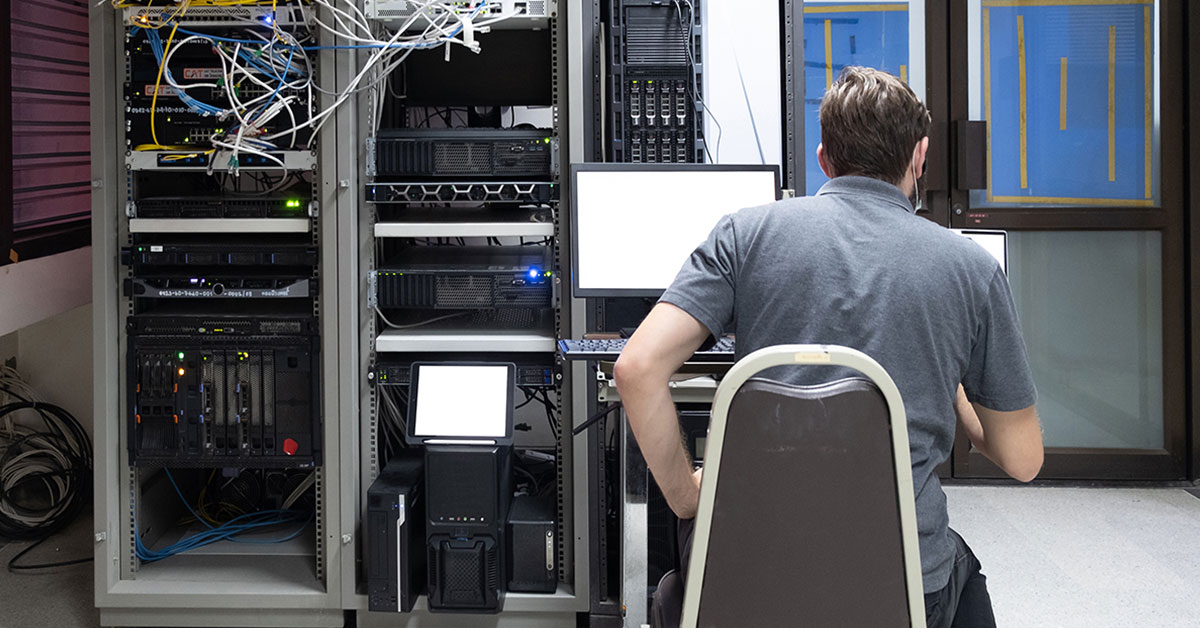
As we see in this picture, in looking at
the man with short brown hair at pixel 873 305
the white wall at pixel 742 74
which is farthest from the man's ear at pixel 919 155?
the white wall at pixel 742 74

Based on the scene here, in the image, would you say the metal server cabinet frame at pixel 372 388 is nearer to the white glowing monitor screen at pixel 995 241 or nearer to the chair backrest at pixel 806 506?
the white glowing monitor screen at pixel 995 241

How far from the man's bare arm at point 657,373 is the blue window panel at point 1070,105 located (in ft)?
9.60

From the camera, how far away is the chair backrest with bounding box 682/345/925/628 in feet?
3.89

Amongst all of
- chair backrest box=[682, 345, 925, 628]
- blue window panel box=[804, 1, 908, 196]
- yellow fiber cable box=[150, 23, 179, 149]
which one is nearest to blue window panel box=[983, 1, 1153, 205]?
blue window panel box=[804, 1, 908, 196]

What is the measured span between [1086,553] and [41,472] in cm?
325

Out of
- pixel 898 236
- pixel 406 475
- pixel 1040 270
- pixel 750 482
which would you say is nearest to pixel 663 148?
pixel 406 475

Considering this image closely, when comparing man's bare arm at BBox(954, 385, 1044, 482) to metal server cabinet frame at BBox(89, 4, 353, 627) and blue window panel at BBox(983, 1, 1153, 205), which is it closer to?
metal server cabinet frame at BBox(89, 4, 353, 627)

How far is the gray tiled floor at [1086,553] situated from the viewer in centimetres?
270

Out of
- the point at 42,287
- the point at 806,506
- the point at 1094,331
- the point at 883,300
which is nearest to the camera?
the point at 806,506

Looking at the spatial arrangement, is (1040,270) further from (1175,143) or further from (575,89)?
(575,89)

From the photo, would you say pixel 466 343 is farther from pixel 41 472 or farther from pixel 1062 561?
pixel 1062 561

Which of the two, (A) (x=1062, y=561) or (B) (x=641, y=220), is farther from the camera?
(A) (x=1062, y=561)

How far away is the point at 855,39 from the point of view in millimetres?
3910

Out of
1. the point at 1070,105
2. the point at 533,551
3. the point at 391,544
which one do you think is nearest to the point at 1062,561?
the point at 533,551
